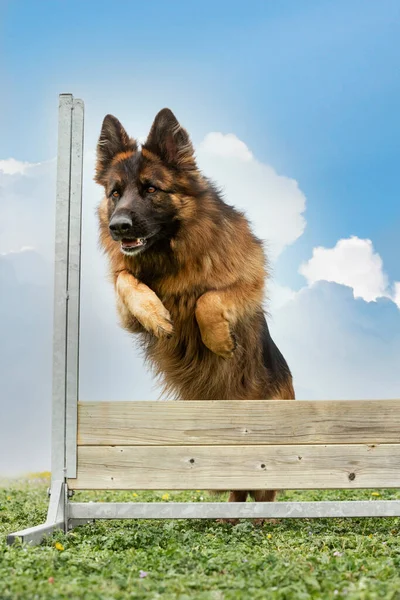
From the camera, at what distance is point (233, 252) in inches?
173

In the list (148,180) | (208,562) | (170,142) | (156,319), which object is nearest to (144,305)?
(156,319)

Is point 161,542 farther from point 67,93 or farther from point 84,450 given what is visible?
point 67,93

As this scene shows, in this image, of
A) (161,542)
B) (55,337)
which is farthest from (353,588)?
(55,337)

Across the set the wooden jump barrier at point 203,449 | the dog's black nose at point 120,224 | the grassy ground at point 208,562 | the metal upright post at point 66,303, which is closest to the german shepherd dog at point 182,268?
the dog's black nose at point 120,224

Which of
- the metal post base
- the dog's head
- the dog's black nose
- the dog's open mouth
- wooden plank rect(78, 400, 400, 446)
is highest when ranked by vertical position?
the dog's head

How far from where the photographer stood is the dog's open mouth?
3.99 metres

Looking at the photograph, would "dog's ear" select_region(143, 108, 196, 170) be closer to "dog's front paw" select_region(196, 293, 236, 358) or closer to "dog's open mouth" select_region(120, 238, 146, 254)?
"dog's open mouth" select_region(120, 238, 146, 254)

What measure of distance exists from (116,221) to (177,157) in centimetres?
63

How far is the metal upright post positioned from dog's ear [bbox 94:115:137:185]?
0.48ft

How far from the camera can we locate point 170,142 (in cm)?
413

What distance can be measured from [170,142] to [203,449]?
5.95ft

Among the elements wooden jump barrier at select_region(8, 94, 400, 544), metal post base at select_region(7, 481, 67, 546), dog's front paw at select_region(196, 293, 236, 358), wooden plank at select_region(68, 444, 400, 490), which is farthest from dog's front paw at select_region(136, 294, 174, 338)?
metal post base at select_region(7, 481, 67, 546)

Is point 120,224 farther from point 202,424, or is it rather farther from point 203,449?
point 203,449

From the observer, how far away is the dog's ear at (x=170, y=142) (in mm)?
4078
